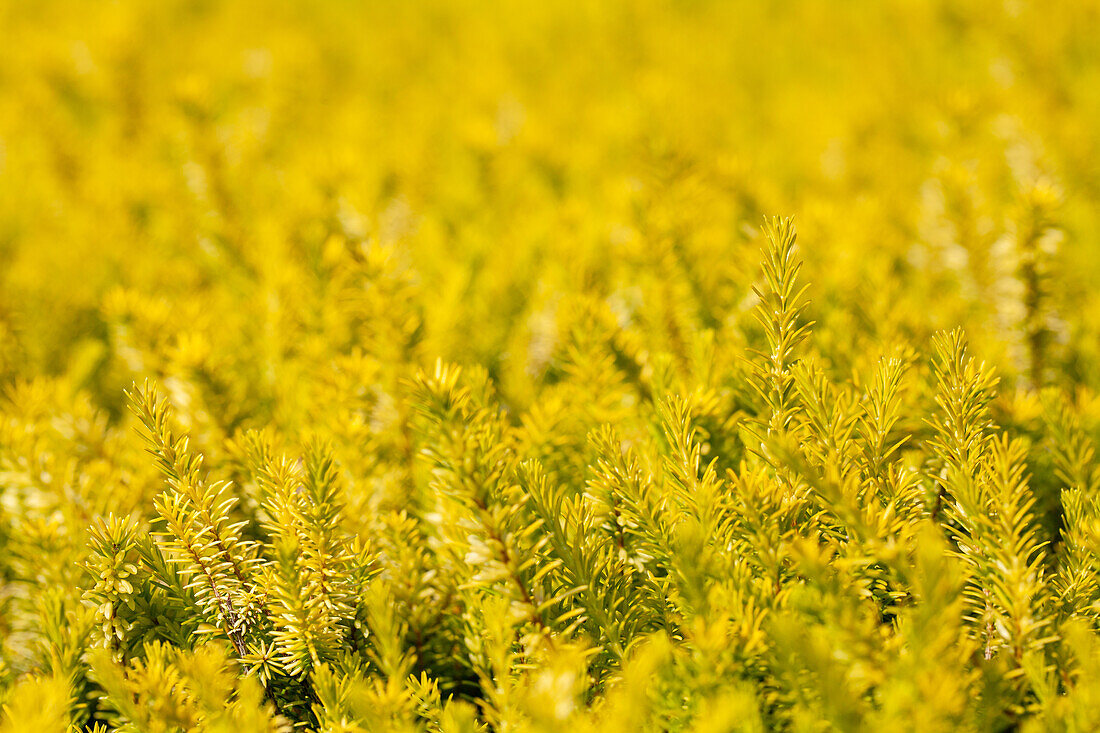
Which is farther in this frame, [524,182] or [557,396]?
[524,182]

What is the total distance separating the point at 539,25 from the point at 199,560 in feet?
3.69

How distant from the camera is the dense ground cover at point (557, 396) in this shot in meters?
0.37

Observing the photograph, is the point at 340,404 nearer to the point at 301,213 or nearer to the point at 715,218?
the point at 301,213

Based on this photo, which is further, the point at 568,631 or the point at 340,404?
the point at 340,404

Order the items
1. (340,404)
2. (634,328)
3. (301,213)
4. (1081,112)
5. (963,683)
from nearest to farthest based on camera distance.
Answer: (963,683)
(340,404)
(634,328)
(301,213)
(1081,112)

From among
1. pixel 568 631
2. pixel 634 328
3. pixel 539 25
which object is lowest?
pixel 568 631

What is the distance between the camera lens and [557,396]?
55 cm

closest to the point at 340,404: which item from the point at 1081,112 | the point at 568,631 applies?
the point at 568,631

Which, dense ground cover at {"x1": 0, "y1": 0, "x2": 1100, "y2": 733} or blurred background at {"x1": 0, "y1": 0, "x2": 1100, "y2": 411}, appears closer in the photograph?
dense ground cover at {"x1": 0, "y1": 0, "x2": 1100, "y2": 733}

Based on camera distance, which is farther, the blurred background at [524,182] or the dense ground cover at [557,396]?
the blurred background at [524,182]

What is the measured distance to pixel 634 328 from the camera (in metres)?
0.64

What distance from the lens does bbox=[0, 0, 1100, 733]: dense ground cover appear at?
0.37 meters

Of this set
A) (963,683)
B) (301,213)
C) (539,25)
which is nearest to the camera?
(963,683)

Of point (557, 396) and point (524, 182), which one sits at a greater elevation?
point (524, 182)
